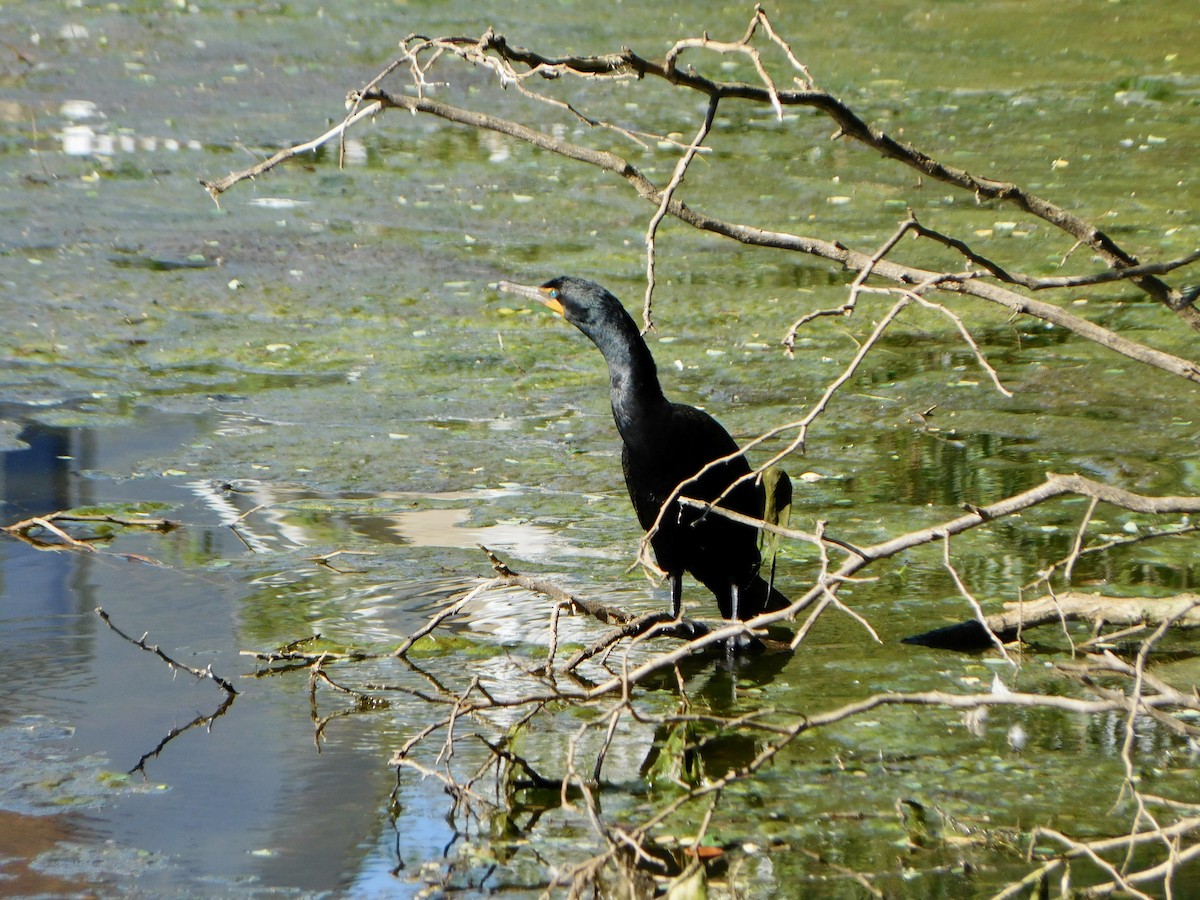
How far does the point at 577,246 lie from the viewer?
9.99 meters

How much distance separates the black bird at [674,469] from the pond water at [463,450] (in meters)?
0.28

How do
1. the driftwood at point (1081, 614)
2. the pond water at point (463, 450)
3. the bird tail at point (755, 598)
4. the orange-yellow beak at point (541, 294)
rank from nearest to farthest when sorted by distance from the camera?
1. the pond water at point (463, 450)
2. the driftwood at point (1081, 614)
3. the bird tail at point (755, 598)
4. the orange-yellow beak at point (541, 294)

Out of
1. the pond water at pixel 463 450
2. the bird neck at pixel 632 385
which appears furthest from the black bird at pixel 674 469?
the pond water at pixel 463 450

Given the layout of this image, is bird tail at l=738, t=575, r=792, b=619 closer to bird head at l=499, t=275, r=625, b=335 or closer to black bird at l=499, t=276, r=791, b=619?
black bird at l=499, t=276, r=791, b=619

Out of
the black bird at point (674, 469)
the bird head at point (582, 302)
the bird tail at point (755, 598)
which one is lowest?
the bird tail at point (755, 598)

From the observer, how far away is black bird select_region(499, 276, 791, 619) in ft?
16.7

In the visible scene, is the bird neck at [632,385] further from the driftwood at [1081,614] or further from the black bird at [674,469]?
the driftwood at [1081,614]

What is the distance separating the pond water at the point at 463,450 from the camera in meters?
4.00

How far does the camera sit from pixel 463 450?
22.5 ft

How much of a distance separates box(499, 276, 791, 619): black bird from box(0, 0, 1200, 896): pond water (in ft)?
0.91

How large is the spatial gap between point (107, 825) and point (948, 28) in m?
15.1

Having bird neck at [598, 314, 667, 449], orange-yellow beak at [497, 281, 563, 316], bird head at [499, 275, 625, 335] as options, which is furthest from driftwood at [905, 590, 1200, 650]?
orange-yellow beak at [497, 281, 563, 316]

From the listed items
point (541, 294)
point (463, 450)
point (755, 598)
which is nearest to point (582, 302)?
point (541, 294)

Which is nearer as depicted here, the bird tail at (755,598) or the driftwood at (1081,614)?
the driftwood at (1081,614)
